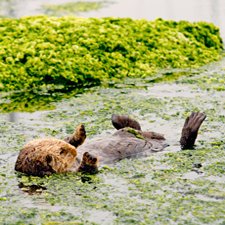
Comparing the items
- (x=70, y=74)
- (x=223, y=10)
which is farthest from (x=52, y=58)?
(x=223, y=10)

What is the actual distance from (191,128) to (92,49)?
5.50m

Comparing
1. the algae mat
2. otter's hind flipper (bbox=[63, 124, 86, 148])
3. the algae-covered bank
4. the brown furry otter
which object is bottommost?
the algae mat

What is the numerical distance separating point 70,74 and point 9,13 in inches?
350

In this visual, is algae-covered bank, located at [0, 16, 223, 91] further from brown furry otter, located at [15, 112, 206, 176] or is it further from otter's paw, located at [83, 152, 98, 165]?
otter's paw, located at [83, 152, 98, 165]

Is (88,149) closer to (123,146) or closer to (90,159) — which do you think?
Result: (123,146)

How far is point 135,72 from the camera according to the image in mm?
9914

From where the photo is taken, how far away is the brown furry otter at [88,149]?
4.73 meters

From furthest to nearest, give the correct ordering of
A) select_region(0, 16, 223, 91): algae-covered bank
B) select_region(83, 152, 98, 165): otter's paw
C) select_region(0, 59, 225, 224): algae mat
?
select_region(0, 16, 223, 91): algae-covered bank, select_region(83, 152, 98, 165): otter's paw, select_region(0, 59, 225, 224): algae mat

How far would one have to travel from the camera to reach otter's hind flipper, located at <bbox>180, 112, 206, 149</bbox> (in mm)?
5492

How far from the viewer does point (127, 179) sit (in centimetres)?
473

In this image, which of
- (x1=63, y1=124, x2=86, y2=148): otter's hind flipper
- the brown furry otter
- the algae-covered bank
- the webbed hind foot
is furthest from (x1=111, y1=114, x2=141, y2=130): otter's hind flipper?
the algae-covered bank

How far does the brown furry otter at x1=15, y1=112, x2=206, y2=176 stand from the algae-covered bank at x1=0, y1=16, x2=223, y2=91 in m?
3.94

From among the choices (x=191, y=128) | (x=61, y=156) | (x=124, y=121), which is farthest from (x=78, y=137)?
(x=191, y=128)

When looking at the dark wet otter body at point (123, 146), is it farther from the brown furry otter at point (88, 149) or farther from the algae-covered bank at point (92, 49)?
the algae-covered bank at point (92, 49)
